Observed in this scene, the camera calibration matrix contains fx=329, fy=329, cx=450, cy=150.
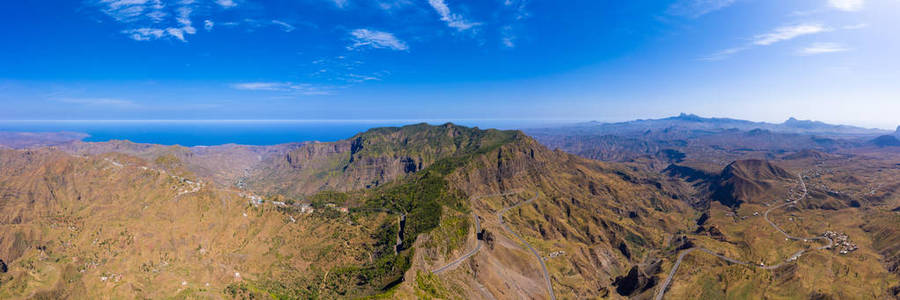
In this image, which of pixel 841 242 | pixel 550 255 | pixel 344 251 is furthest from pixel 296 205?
pixel 841 242

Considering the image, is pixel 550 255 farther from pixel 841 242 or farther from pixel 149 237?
pixel 841 242

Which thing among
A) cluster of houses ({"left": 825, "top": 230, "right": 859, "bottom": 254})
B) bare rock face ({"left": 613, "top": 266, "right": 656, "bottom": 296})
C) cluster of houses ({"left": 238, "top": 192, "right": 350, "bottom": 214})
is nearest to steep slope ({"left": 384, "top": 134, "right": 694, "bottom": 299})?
bare rock face ({"left": 613, "top": 266, "right": 656, "bottom": 296})

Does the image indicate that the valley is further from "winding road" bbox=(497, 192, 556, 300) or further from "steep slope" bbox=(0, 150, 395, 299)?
"winding road" bbox=(497, 192, 556, 300)

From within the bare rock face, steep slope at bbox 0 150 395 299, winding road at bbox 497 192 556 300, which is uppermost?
steep slope at bbox 0 150 395 299

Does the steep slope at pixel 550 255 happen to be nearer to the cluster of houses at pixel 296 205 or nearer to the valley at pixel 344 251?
the valley at pixel 344 251

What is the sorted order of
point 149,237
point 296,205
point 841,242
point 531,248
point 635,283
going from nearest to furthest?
point 149,237
point 635,283
point 296,205
point 531,248
point 841,242

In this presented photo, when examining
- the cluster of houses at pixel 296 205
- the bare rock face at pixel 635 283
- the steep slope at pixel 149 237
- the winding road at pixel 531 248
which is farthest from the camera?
the cluster of houses at pixel 296 205

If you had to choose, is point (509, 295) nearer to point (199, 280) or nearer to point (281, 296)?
point (281, 296)

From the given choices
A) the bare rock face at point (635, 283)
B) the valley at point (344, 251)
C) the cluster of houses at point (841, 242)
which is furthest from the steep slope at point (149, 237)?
the cluster of houses at point (841, 242)

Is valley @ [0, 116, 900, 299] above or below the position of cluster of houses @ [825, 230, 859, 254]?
above

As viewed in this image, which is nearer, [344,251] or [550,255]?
[344,251]
